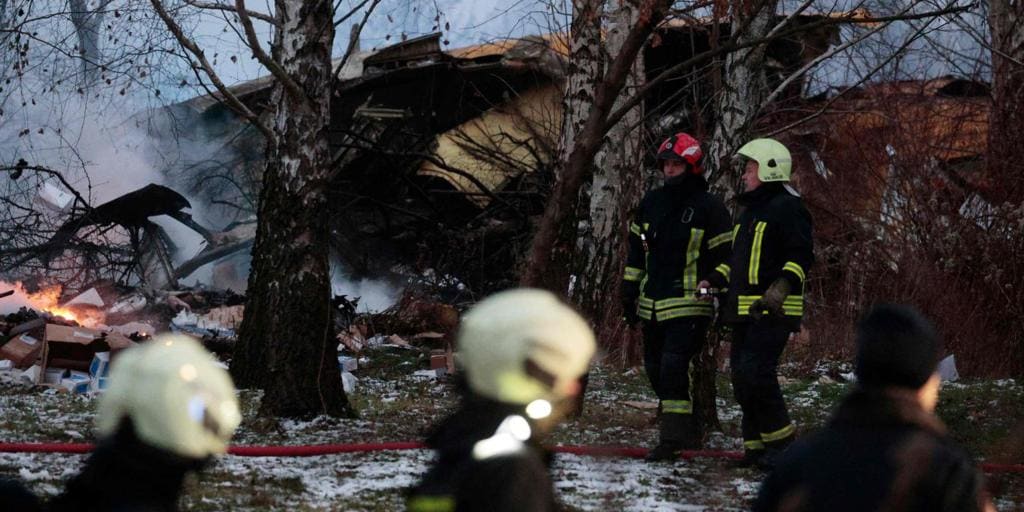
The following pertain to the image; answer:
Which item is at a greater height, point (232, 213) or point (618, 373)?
point (232, 213)

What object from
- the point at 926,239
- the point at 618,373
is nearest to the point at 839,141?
the point at 926,239

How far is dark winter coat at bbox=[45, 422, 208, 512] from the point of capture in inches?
101

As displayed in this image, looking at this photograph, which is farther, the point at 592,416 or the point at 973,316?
the point at 973,316

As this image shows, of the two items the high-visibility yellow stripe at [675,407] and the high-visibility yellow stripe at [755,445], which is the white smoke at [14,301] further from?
the high-visibility yellow stripe at [755,445]

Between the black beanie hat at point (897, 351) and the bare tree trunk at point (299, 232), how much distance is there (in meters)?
5.73

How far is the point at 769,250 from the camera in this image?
268 inches

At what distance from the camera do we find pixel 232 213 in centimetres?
2212

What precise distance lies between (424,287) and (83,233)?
485cm

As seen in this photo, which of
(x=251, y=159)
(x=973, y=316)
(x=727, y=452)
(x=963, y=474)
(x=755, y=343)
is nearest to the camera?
(x=963, y=474)

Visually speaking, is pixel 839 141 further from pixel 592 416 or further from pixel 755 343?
pixel 755 343

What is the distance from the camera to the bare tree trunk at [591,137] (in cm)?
643

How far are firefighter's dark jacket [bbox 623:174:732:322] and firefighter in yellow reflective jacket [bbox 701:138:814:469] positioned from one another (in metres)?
0.19

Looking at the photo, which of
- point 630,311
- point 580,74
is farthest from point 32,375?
point 630,311

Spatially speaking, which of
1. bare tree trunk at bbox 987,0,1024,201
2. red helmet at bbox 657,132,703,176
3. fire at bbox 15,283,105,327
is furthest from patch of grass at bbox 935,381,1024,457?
fire at bbox 15,283,105,327
